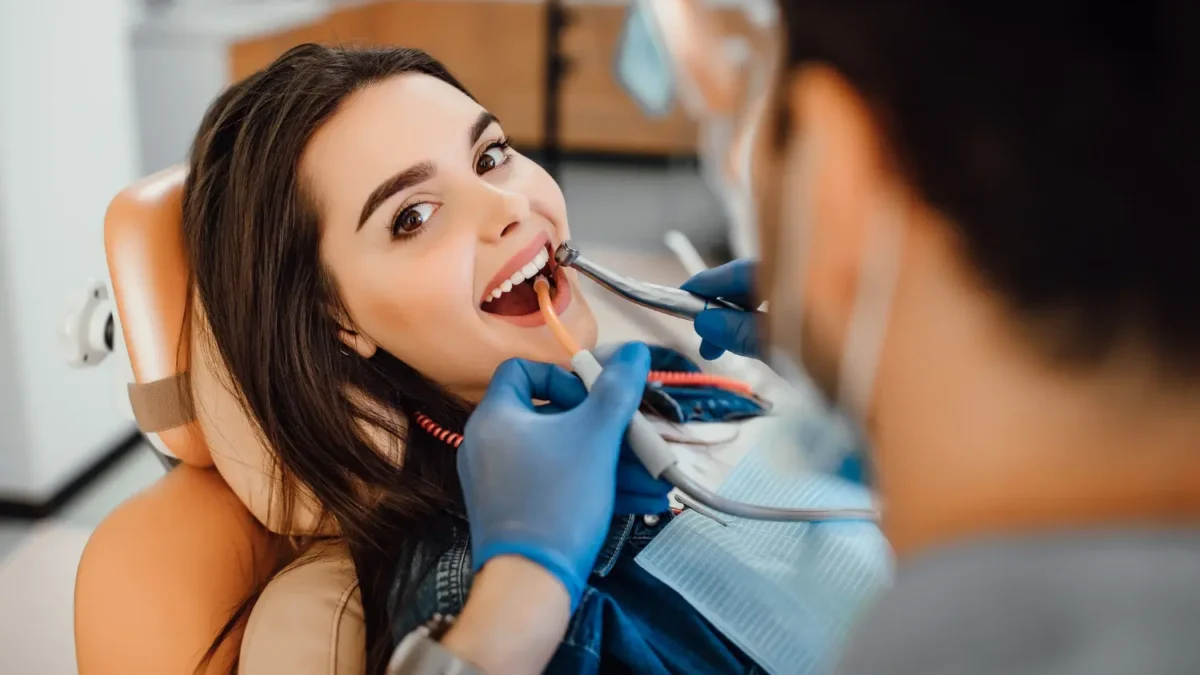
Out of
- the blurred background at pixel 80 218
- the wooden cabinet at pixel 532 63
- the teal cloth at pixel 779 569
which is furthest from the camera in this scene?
the wooden cabinet at pixel 532 63

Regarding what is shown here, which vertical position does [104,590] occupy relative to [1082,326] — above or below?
below

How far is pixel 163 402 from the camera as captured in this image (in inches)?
40.5

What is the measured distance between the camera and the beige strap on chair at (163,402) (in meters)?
1.03

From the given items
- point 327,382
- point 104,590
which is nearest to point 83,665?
point 104,590

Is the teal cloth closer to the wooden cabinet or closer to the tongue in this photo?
the tongue

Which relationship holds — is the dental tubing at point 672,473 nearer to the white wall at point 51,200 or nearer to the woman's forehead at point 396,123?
the woman's forehead at point 396,123

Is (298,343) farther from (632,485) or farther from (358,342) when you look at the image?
(632,485)

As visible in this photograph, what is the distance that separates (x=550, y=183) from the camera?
1.12 meters

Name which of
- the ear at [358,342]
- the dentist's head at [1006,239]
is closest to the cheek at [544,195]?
the ear at [358,342]

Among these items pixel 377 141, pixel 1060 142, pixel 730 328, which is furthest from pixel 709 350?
pixel 1060 142

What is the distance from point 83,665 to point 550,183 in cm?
67

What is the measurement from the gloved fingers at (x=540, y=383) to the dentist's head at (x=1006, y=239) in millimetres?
418

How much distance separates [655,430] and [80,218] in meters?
1.54

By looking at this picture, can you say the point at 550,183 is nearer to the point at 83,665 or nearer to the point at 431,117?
the point at 431,117
